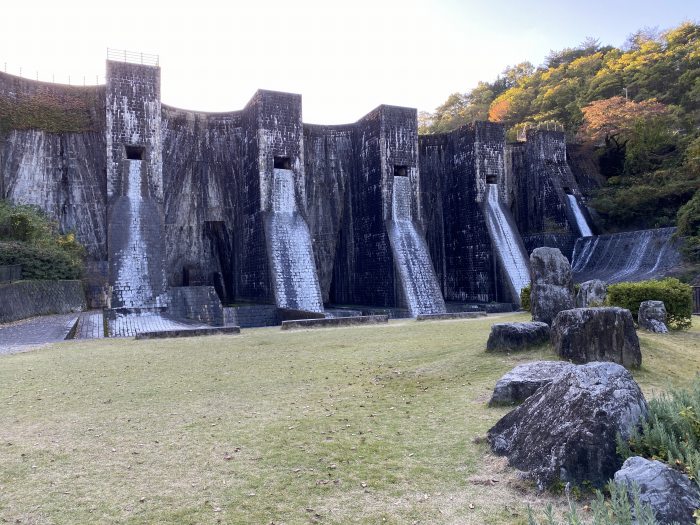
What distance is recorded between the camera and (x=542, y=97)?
115ft

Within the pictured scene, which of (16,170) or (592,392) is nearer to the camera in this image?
(592,392)

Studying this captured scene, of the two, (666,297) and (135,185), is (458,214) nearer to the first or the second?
(666,297)

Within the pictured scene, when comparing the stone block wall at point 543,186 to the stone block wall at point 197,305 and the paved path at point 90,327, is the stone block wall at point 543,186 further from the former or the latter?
the paved path at point 90,327

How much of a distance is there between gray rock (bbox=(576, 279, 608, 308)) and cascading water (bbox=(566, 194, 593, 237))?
13.5 m

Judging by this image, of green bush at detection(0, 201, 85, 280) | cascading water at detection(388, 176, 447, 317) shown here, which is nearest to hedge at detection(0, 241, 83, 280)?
green bush at detection(0, 201, 85, 280)

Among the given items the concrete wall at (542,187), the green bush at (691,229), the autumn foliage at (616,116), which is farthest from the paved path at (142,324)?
the autumn foliage at (616,116)

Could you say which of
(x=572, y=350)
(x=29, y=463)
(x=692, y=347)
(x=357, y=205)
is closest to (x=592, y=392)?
(x=572, y=350)

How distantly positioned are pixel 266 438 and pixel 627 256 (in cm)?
1970

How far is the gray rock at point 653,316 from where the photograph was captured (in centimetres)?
938

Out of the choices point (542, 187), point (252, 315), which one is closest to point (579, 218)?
point (542, 187)

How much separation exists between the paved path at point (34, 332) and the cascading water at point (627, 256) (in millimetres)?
17348

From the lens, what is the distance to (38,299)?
1338 cm

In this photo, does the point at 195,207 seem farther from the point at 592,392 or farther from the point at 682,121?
the point at 682,121

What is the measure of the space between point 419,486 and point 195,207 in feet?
58.1
